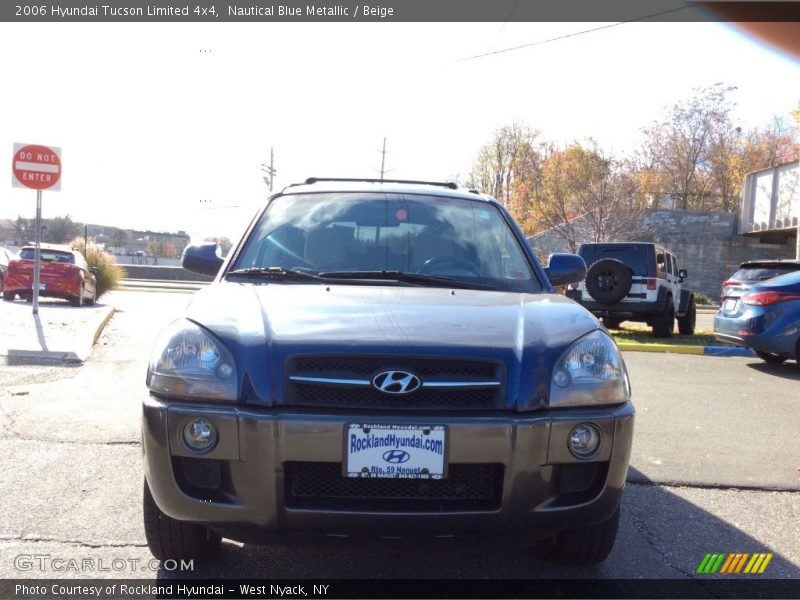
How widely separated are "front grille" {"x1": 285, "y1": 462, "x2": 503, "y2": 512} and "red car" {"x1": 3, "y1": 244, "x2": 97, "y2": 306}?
15033mm

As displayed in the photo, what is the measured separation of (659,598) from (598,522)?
1.45 feet

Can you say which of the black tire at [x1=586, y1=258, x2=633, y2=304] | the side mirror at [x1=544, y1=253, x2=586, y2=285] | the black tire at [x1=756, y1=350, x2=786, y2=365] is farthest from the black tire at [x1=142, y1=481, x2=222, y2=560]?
the black tire at [x1=586, y1=258, x2=633, y2=304]

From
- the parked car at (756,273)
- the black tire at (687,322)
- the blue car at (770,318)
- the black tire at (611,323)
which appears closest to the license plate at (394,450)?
the blue car at (770,318)

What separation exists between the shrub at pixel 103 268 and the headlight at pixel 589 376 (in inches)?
760

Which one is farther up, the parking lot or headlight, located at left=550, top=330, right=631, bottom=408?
headlight, located at left=550, top=330, right=631, bottom=408

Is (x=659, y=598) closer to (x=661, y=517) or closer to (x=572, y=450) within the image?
(x=572, y=450)

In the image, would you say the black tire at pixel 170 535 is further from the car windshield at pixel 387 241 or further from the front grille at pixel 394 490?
the car windshield at pixel 387 241

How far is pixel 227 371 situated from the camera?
2.57 metres

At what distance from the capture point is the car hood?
101 inches

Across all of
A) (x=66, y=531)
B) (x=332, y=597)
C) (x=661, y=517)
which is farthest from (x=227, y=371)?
(x=661, y=517)

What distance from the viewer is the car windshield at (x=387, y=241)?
3592mm

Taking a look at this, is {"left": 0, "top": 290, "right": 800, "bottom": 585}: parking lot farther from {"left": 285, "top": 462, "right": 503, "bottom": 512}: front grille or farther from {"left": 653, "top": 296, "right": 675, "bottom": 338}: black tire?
{"left": 653, "top": 296, "right": 675, "bottom": 338}: black tire

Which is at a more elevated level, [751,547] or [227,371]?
[227,371]

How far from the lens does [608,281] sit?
1320cm
